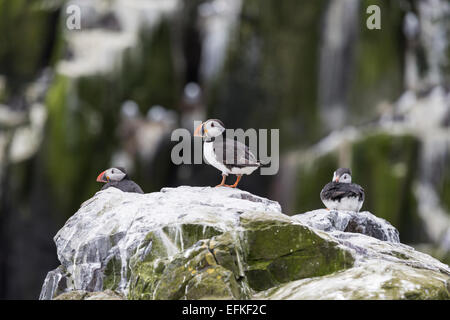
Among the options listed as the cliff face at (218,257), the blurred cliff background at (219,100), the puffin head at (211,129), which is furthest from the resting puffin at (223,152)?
the blurred cliff background at (219,100)

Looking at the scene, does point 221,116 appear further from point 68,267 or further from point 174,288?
point 174,288

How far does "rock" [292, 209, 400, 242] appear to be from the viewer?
6469 mm

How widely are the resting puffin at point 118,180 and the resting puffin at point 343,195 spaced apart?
2.25 meters

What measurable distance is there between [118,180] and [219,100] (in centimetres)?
768

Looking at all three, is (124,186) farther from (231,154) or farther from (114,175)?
(231,154)

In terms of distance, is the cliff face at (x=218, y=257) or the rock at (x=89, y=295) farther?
the rock at (x=89, y=295)

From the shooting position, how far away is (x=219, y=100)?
14.3 m

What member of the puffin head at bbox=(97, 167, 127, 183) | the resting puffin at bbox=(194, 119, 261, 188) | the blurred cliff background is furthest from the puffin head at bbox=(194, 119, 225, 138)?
the blurred cliff background

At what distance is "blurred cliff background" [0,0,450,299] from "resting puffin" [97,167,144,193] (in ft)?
21.6

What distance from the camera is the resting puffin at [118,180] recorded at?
266 inches

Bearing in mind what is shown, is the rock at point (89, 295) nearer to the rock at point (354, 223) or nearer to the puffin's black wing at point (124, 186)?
the puffin's black wing at point (124, 186)

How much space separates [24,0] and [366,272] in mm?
13397

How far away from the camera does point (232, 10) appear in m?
14.6

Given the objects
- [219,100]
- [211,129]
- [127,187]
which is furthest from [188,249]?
[219,100]
